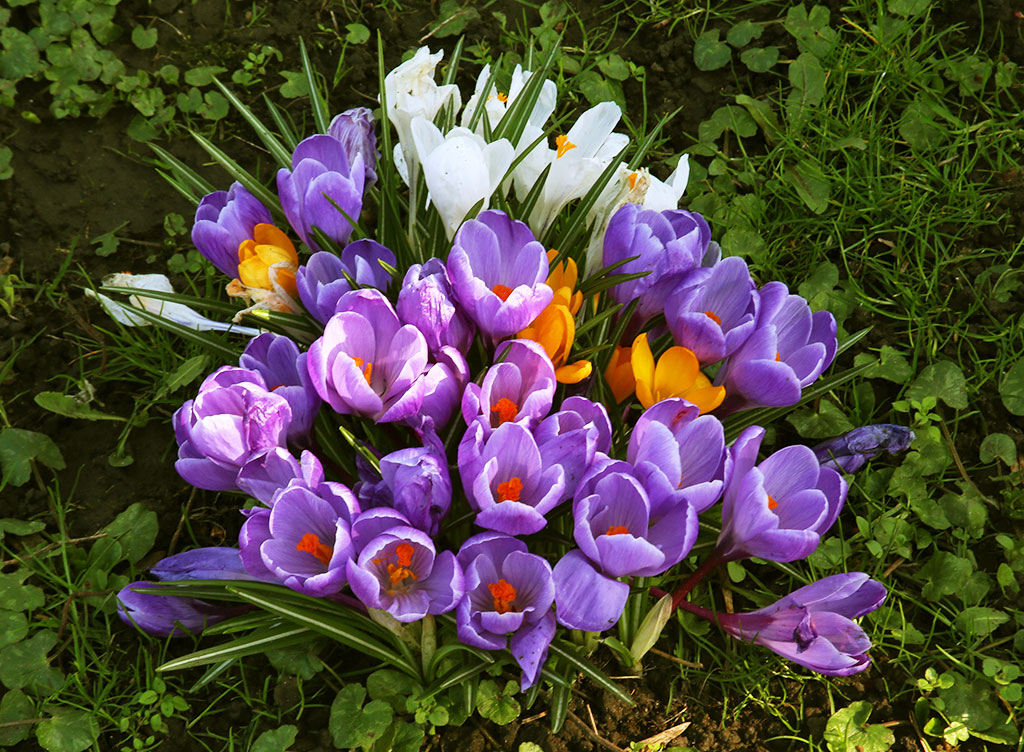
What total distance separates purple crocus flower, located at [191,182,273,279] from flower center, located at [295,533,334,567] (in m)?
0.61

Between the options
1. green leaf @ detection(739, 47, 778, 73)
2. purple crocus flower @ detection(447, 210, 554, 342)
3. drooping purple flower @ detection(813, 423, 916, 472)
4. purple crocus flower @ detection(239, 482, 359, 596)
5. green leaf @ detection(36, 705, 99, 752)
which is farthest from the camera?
green leaf @ detection(739, 47, 778, 73)

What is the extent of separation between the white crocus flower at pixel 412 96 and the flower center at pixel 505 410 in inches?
22.0

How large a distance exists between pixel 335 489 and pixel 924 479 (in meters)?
1.35

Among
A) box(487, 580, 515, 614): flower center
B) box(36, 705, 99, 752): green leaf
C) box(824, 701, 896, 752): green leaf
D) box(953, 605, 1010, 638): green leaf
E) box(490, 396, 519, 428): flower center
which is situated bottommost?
box(824, 701, 896, 752): green leaf

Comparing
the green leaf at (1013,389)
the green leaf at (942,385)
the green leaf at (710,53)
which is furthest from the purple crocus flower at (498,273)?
the green leaf at (710,53)

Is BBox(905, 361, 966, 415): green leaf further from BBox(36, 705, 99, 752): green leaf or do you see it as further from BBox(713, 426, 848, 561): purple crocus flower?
BBox(36, 705, 99, 752): green leaf

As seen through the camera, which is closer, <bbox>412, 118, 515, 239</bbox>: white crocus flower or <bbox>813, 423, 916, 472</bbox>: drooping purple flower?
<bbox>412, 118, 515, 239</bbox>: white crocus flower

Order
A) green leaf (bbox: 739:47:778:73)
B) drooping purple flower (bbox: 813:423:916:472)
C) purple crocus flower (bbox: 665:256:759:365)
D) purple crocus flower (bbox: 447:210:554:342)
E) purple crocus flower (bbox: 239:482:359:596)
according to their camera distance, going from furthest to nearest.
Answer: green leaf (bbox: 739:47:778:73)
drooping purple flower (bbox: 813:423:916:472)
purple crocus flower (bbox: 665:256:759:365)
purple crocus flower (bbox: 447:210:554:342)
purple crocus flower (bbox: 239:482:359:596)

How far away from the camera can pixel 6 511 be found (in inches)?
75.7

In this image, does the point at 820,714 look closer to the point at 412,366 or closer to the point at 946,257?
the point at 412,366

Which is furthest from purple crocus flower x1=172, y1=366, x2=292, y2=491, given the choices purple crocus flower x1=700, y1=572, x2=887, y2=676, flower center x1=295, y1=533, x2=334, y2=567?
purple crocus flower x1=700, y1=572, x2=887, y2=676

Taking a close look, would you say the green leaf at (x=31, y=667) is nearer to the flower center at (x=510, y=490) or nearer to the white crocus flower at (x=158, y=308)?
the white crocus flower at (x=158, y=308)

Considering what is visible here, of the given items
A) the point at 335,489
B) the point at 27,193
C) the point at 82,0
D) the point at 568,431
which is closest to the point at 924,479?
the point at 568,431

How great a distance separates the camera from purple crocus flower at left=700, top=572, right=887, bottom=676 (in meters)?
1.38
